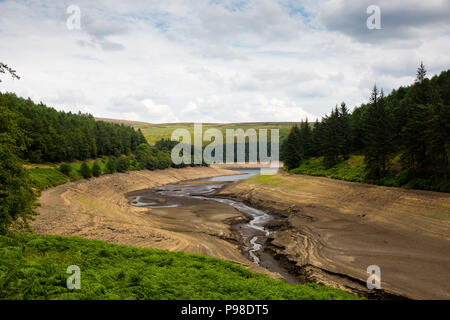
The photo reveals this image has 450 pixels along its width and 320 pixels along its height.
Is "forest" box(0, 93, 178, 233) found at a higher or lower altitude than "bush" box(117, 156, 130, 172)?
higher

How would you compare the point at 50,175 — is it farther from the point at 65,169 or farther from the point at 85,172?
the point at 85,172

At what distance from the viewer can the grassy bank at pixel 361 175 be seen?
1324 inches

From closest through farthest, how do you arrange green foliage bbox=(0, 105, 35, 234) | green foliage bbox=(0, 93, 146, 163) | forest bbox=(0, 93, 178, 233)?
green foliage bbox=(0, 105, 35, 234) → forest bbox=(0, 93, 178, 233) → green foliage bbox=(0, 93, 146, 163)

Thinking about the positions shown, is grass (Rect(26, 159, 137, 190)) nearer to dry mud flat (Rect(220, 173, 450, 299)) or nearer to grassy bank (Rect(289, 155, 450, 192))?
dry mud flat (Rect(220, 173, 450, 299))

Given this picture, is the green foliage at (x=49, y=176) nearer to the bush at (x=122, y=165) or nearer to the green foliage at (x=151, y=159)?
the bush at (x=122, y=165)

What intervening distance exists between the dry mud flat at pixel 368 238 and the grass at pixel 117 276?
718 centimetres

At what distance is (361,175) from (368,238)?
87.9 feet

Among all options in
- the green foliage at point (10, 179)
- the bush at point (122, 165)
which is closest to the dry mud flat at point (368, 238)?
the green foliage at point (10, 179)

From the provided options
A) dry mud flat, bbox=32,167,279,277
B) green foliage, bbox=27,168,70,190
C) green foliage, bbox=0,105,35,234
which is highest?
green foliage, bbox=0,105,35,234

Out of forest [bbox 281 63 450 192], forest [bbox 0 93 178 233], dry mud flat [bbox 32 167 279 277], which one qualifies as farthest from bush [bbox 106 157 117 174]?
forest [bbox 281 63 450 192]

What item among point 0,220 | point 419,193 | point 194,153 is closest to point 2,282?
point 0,220

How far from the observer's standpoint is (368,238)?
25.3 metres

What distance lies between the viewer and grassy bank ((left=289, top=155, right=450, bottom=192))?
3362cm

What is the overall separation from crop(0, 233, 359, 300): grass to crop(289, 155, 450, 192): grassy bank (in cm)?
2947
